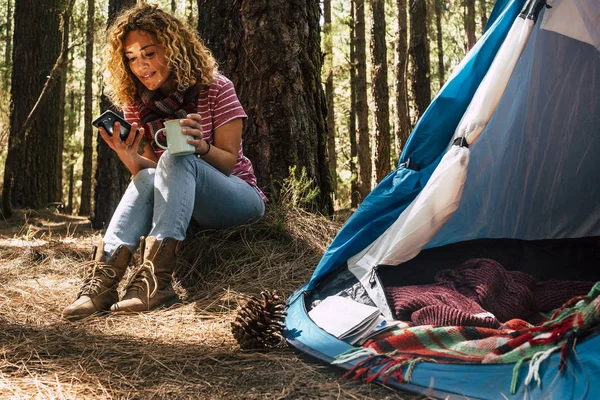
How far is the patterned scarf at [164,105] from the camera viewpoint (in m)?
2.86

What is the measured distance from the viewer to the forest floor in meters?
1.79

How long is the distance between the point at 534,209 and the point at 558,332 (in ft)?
5.06

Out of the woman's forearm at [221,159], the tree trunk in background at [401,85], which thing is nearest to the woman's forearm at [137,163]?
the woman's forearm at [221,159]

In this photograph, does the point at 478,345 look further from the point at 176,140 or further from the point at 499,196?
the point at 176,140

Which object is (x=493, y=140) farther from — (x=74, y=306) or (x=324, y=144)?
(x=74, y=306)

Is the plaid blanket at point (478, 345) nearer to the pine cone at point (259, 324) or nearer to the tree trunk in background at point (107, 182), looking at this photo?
the pine cone at point (259, 324)

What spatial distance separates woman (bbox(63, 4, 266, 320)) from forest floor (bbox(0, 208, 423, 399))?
135mm

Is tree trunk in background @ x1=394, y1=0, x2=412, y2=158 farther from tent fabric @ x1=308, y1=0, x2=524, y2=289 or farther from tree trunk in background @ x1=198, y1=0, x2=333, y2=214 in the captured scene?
tent fabric @ x1=308, y1=0, x2=524, y2=289

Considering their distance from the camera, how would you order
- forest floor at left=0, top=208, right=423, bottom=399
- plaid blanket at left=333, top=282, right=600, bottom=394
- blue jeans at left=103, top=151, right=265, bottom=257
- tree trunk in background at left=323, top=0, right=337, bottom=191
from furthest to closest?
1. tree trunk in background at left=323, top=0, right=337, bottom=191
2. blue jeans at left=103, top=151, right=265, bottom=257
3. forest floor at left=0, top=208, right=423, bottom=399
4. plaid blanket at left=333, top=282, right=600, bottom=394

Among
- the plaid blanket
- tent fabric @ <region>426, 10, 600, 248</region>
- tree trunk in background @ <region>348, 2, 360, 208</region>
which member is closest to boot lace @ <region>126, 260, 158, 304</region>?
the plaid blanket

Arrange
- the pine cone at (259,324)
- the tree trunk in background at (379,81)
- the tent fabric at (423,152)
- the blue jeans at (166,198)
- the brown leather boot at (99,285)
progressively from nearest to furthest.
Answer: the pine cone at (259,324), the tent fabric at (423,152), the brown leather boot at (99,285), the blue jeans at (166,198), the tree trunk in background at (379,81)

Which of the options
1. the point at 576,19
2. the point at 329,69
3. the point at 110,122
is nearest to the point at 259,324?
the point at 110,122

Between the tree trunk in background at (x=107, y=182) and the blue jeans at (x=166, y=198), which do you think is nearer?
the blue jeans at (x=166, y=198)

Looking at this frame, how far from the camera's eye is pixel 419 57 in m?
8.11
